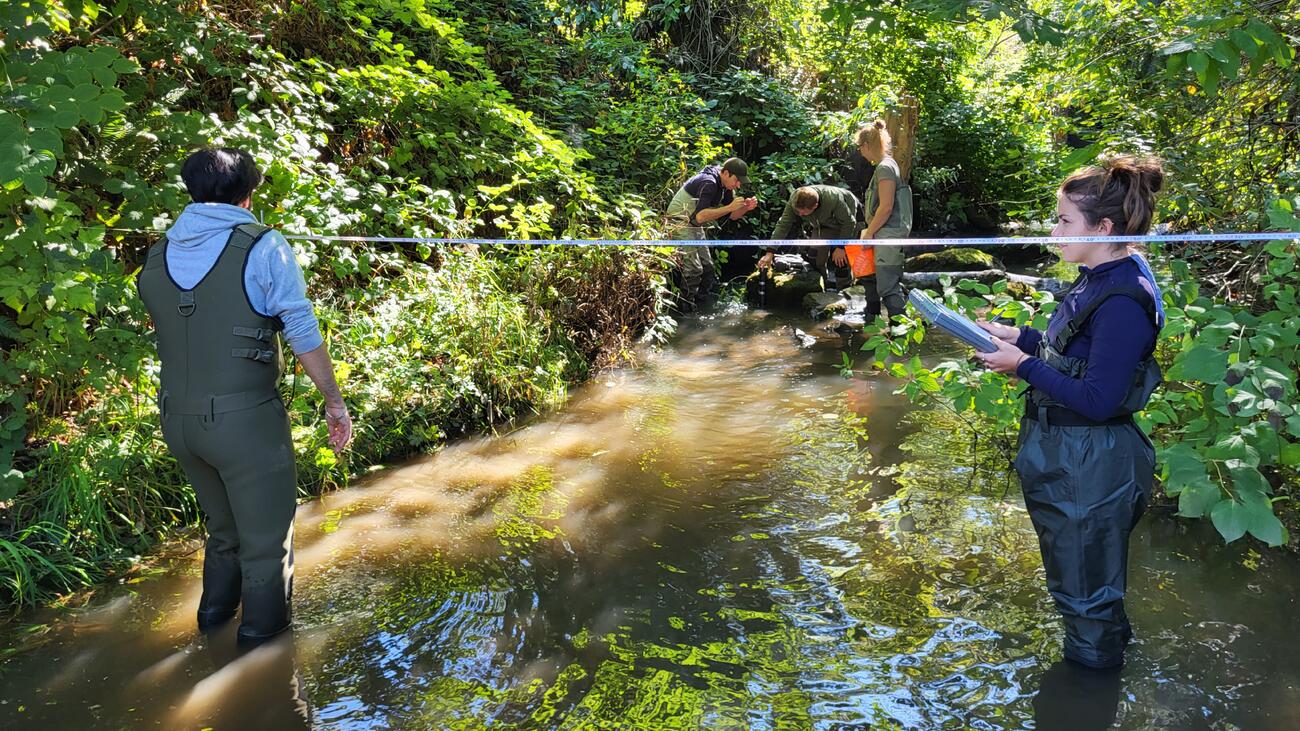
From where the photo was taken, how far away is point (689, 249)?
1022 cm

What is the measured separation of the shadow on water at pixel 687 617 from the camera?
3197 mm

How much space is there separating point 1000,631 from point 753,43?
1279 centimetres

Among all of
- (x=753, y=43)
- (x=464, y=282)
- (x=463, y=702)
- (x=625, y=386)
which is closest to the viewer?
(x=463, y=702)

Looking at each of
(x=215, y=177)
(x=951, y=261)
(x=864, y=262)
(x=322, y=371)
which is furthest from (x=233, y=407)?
(x=951, y=261)

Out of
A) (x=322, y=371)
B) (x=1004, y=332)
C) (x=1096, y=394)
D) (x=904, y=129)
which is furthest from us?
(x=904, y=129)

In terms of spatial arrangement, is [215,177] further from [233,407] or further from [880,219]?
[880,219]

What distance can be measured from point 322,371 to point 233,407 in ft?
1.15

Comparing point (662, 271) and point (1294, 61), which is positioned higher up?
point (1294, 61)

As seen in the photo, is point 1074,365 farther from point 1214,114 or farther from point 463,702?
point 1214,114

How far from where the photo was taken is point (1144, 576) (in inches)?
160

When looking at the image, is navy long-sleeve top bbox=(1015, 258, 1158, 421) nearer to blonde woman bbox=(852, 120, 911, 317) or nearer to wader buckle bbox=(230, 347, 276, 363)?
wader buckle bbox=(230, 347, 276, 363)

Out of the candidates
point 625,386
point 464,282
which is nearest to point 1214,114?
point 625,386

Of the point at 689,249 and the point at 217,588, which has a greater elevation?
the point at 689,249

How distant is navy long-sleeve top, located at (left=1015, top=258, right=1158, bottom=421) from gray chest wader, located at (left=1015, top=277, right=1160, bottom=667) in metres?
0.04
